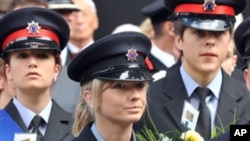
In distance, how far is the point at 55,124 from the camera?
8156mm

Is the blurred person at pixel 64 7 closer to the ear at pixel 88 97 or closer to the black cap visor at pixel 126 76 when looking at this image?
the ear at pixel 88 97

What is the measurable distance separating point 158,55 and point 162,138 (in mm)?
3741

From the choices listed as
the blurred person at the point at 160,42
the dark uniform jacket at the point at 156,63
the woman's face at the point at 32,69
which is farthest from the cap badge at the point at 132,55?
the dark uniform jacket at the point at 156,63

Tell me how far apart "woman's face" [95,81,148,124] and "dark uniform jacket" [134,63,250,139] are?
0.88m

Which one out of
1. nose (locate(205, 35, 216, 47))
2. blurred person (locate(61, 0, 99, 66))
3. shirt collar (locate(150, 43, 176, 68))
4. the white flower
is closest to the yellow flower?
the white flower

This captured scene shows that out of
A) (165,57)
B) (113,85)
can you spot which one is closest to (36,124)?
(113,85)

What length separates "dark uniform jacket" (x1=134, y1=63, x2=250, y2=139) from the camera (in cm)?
829

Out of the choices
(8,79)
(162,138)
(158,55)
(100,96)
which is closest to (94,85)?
(100,96)

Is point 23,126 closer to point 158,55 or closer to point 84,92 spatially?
point 84,92

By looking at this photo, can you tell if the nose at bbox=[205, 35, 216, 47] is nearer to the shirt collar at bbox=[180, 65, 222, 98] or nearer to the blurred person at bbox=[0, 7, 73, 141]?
the shirt collar at bbox=[180, 65, 222, 98]

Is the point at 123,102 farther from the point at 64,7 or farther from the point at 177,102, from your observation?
the point at 64,7

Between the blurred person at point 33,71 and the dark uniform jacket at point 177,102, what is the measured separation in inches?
23.3

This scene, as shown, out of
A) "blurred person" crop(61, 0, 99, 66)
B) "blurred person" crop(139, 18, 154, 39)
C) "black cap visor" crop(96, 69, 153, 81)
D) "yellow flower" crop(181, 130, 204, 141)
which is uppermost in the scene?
"blurred person" crop(61, 0, 99, 66)

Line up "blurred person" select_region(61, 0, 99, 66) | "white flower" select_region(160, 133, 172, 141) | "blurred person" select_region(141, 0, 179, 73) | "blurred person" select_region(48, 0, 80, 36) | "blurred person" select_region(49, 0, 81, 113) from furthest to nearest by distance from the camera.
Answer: "blurred person" select_region(61, 0, 99, 66), "blurred person" select_region(48, 0, 80, 36), "blurred person" select_region(141, 0, 179, 73), "blurred person" select_region(49, 0, 81, 113), "white flower" select_region(160, 133, 172, 141)
